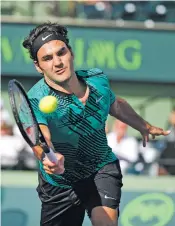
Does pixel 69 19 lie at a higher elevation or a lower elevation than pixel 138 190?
higher

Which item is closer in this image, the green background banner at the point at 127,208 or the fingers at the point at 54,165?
the fingers at the point at 54,165

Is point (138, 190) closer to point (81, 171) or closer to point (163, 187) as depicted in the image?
point (163, 187)

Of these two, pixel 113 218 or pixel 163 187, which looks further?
pixel 163 187

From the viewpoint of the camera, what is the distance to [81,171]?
207 inches

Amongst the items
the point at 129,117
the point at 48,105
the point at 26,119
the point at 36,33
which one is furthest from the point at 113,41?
the point at 48,105

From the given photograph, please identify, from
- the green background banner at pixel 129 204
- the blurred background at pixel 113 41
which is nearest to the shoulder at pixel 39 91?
the green background banner at pixel 129 204

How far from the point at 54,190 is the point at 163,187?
102 inches

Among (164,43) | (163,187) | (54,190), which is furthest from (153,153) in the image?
(54,190)

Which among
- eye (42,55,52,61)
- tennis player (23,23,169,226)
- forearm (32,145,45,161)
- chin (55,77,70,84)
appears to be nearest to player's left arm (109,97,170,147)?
tennis player (23,23,169,226)

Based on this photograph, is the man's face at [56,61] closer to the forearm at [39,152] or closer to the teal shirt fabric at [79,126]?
the teal shirt fabric at [79,126]

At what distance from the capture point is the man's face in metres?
4.86

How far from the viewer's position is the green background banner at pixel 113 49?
38.0ft

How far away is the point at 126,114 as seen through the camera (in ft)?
18.2

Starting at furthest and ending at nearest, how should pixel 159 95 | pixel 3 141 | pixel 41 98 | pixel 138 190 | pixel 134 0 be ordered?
pixel 159 95, pixel 134 0, pixel 3 141, pixel 138 190, pixel 41 98
